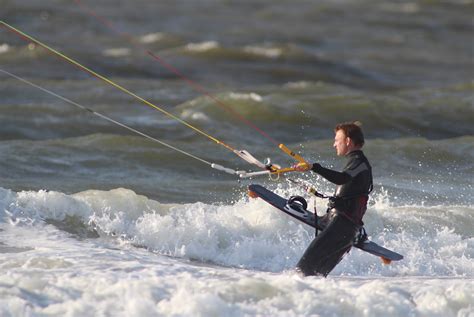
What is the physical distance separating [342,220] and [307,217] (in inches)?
24.5

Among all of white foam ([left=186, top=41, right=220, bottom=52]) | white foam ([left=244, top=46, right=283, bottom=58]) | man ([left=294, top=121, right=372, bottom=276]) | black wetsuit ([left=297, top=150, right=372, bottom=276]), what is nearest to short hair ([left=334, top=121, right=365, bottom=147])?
man ([left=294, top=121, right=372, bottom=276])

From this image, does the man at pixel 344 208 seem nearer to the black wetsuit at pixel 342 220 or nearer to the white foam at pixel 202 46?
the black wetsuit at pixel 342 220

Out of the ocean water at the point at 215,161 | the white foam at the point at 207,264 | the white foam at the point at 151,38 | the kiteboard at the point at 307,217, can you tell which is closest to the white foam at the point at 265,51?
the ocean water at the point at 215,161

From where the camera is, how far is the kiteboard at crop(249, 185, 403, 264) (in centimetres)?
925

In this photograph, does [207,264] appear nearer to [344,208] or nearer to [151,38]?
[344,208]

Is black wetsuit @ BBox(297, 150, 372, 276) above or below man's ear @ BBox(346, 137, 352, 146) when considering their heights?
below

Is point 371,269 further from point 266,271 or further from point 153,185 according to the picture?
point 153,185

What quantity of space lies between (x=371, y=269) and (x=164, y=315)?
11.3 ft

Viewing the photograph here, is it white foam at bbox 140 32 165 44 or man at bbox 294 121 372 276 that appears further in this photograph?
→ white foam at bbox 140 32 165 44

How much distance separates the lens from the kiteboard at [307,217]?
925 cm

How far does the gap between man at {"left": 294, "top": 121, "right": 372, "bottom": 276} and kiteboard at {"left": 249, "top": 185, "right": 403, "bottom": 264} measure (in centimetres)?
27

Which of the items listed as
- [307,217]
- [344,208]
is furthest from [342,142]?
[307,217]

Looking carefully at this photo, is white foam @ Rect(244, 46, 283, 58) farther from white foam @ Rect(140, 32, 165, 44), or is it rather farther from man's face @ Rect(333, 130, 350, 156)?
man's face @ Rect(333, 130, 350, 156)

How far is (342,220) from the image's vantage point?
8953mm
